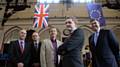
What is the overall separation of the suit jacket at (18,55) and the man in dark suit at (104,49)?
3.21 feet

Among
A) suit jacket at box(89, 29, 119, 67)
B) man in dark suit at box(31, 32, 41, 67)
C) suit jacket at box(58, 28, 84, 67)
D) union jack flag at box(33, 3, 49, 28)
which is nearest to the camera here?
suit jacket at box(58, 28, 84, 67)

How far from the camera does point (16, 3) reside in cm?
1075

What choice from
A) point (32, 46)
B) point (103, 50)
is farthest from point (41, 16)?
point (103, 50)

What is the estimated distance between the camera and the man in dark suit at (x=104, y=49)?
8.66 ft

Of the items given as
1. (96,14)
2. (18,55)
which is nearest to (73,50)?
(18,55)

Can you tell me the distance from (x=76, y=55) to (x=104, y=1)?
8.78 metres

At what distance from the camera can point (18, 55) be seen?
10.8ft

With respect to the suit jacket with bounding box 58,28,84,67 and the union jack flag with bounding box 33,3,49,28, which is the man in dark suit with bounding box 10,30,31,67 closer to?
the suit jacket with bounding box 58,28,84,67

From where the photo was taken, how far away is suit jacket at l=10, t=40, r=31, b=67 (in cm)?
323

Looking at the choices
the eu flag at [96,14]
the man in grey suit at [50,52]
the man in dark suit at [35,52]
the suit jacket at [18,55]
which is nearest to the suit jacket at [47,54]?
the man in grey suit at [50,52]

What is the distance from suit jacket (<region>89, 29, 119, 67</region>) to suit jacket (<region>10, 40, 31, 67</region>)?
991 millimetres

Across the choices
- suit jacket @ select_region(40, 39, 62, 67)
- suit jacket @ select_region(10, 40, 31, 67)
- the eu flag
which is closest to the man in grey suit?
suit jacket @ select_region(40, 39, 62, 67)

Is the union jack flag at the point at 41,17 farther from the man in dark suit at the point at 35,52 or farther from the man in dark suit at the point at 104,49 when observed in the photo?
the man in dark suit at the point at 104,49

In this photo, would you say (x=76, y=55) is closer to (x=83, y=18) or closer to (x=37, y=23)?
(x=37, y=23)
